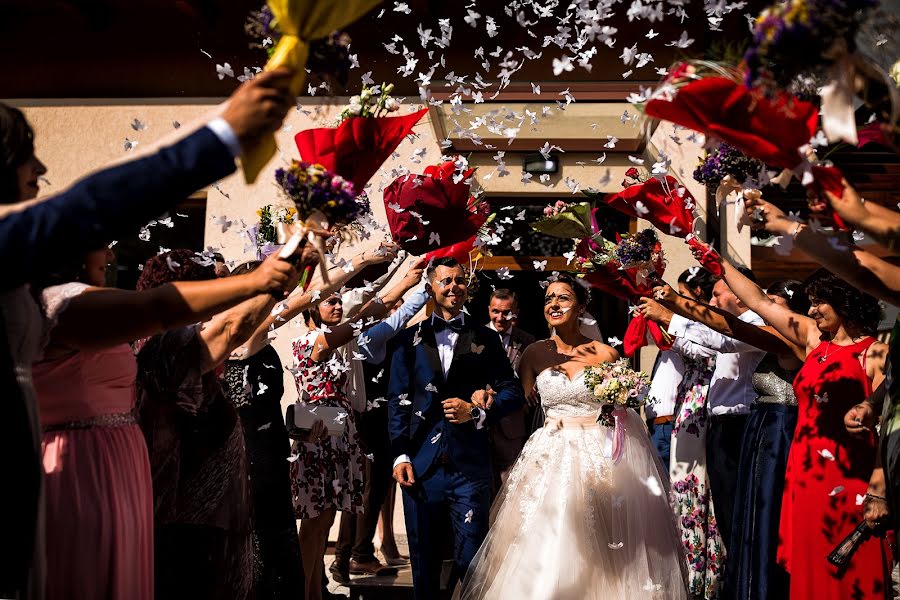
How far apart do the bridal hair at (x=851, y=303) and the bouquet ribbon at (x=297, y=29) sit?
2.98m

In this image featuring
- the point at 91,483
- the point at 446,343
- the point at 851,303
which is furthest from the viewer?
the point at 446,343

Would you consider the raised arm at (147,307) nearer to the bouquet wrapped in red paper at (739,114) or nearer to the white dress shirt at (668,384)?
the bouquet wrapped in red paper at (739,114)

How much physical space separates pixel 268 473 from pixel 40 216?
363cm

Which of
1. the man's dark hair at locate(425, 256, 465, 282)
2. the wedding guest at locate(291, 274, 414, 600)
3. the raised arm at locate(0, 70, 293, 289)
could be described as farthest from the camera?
the wedding guest at locate(291, 274, 414, 600)

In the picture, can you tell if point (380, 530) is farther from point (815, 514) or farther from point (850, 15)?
point (850, 15)

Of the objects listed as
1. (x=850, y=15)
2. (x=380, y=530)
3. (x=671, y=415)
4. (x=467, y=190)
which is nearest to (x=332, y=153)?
(x=467, y=190)

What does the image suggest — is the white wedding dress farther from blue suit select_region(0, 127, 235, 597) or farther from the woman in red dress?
blue suit select_region(0, 127, 235, 597)

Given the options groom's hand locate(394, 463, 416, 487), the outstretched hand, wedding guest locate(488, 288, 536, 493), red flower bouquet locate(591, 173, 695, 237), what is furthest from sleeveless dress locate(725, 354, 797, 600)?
groom's hand locate(394, 463, 416, 487)

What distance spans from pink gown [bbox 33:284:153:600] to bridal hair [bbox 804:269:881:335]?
333cm

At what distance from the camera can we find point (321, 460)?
6309mm

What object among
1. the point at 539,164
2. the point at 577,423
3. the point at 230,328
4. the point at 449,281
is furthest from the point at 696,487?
the point at 230,328

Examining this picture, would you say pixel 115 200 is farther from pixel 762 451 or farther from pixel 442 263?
pixel 762 451

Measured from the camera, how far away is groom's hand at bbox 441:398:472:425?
5.62 metres

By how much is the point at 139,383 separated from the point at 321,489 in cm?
282
